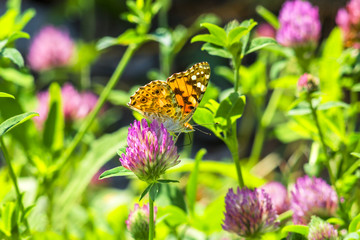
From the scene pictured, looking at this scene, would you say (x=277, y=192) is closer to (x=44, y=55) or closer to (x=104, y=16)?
(x=44, y=55)

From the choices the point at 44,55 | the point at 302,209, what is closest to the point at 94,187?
the point at 44,55

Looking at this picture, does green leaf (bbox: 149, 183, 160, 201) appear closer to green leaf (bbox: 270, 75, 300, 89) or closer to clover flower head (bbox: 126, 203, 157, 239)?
clover flower head (bbox: 126, 203, 157, 239)

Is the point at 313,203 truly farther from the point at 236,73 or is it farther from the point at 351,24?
the point at 351,24

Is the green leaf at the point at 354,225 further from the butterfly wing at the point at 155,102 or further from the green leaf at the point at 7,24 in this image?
the green leaf at the point at 7,24

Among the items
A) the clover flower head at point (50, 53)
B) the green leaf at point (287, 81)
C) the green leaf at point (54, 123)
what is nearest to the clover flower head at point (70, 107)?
the green leaf at point (54, 123)

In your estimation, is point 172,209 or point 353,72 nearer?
point 172,209

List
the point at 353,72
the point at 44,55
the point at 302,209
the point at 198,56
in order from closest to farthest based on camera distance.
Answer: the point at 302,209
the point at 353,72
the point at 44,55
the point at 198,56

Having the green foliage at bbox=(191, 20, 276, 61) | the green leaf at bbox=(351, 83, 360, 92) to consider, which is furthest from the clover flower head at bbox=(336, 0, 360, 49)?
the green foliage at bbox=(191, 20, 276, 61)
